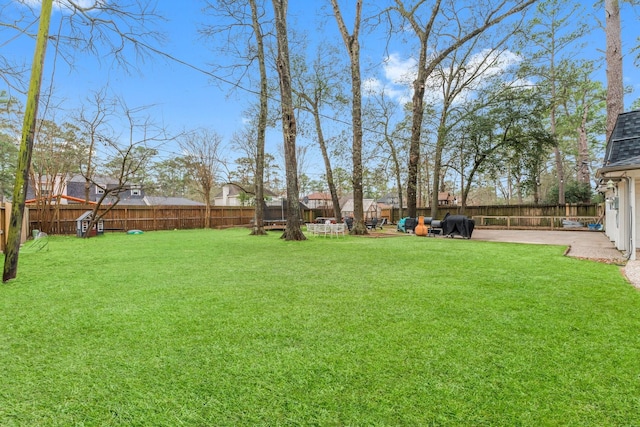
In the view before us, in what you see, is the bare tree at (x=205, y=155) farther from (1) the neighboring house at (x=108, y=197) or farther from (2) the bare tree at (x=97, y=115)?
(1) the neighboring house at (x=108, y=197)

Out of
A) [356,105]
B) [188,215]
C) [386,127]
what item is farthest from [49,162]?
[386,127]

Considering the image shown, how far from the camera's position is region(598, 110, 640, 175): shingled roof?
545cm

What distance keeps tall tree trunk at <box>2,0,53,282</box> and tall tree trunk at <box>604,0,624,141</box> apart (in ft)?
43.4

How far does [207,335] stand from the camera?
7.89ft

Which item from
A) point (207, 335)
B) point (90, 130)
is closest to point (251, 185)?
point (90, 130)

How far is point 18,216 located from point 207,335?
3.70 meters

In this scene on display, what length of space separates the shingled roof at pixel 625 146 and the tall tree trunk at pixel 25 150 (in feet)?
29.9

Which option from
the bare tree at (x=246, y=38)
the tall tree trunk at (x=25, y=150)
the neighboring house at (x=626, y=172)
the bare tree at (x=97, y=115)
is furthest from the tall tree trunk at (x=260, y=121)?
the neighboring house at (x=626, y=172)

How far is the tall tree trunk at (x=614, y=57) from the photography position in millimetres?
8984

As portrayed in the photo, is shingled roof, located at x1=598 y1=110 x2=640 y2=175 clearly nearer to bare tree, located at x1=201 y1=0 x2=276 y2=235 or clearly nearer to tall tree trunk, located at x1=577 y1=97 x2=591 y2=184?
bare tree, located at x1=201 y1=0 x2=276 y2=235

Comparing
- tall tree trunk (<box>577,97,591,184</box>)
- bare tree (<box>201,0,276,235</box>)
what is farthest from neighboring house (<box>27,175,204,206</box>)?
tall tree trunk (<box>577,97,591,184</box>)

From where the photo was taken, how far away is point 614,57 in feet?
29.6

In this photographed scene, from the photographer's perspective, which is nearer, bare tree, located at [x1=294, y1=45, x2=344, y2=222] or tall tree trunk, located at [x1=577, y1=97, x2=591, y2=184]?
bare tree, located at [x1=294, y1=45, x2=344, y2=222]

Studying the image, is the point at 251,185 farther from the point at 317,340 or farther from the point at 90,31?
the point at 317,340
